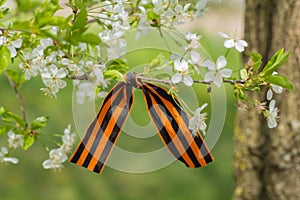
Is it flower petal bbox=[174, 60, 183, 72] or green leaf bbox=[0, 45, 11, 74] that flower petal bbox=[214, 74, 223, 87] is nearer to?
flower petal bbox=[174, 60, 183, 72]

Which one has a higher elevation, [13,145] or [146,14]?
[146,14]

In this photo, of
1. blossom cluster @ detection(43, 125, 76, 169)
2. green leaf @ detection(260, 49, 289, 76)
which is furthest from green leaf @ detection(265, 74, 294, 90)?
blossom cluster @ detection(43, 125, 76, 169)

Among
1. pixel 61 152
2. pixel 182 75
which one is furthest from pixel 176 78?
pixel 61 152

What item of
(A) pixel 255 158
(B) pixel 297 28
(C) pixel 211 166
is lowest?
(C) pixel 211 166

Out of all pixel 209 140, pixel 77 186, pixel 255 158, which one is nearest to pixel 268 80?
pixel 209 140

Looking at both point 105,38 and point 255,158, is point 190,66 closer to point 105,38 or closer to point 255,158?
point 105,38

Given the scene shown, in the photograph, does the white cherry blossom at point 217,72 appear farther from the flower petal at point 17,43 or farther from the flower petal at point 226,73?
the flower petal at point 17,43

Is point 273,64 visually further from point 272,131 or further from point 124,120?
point 272,131

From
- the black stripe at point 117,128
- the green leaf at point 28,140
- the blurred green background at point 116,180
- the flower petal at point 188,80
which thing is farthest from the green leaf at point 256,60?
the blurred green background at point 116,180
